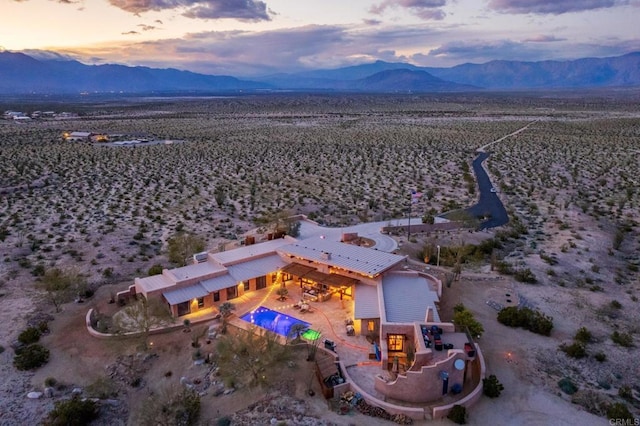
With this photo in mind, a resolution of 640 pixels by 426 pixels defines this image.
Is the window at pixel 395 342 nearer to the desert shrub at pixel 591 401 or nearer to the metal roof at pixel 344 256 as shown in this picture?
the metal roof at pixel 344 256

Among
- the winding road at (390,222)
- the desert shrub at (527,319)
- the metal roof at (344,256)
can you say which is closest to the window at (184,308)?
the metal roof at (344,256)

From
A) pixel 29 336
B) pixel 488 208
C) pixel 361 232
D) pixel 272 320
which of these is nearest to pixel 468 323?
pixel 272 320

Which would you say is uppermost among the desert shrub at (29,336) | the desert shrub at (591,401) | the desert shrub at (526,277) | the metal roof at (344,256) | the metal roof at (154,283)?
the metal roof at (344,256)

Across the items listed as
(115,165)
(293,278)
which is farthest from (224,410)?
(115,165)

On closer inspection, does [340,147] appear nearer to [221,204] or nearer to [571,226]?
[221,204]

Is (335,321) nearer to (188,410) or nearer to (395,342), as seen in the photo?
(395,342)

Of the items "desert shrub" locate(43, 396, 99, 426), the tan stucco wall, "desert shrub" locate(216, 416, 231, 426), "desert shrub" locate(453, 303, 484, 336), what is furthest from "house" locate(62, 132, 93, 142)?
the tan stucco wall

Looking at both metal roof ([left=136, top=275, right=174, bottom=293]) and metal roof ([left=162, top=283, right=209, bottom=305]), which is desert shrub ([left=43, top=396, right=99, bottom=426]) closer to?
metal roof ([left=162, top=283, right=209, bottom=305])
